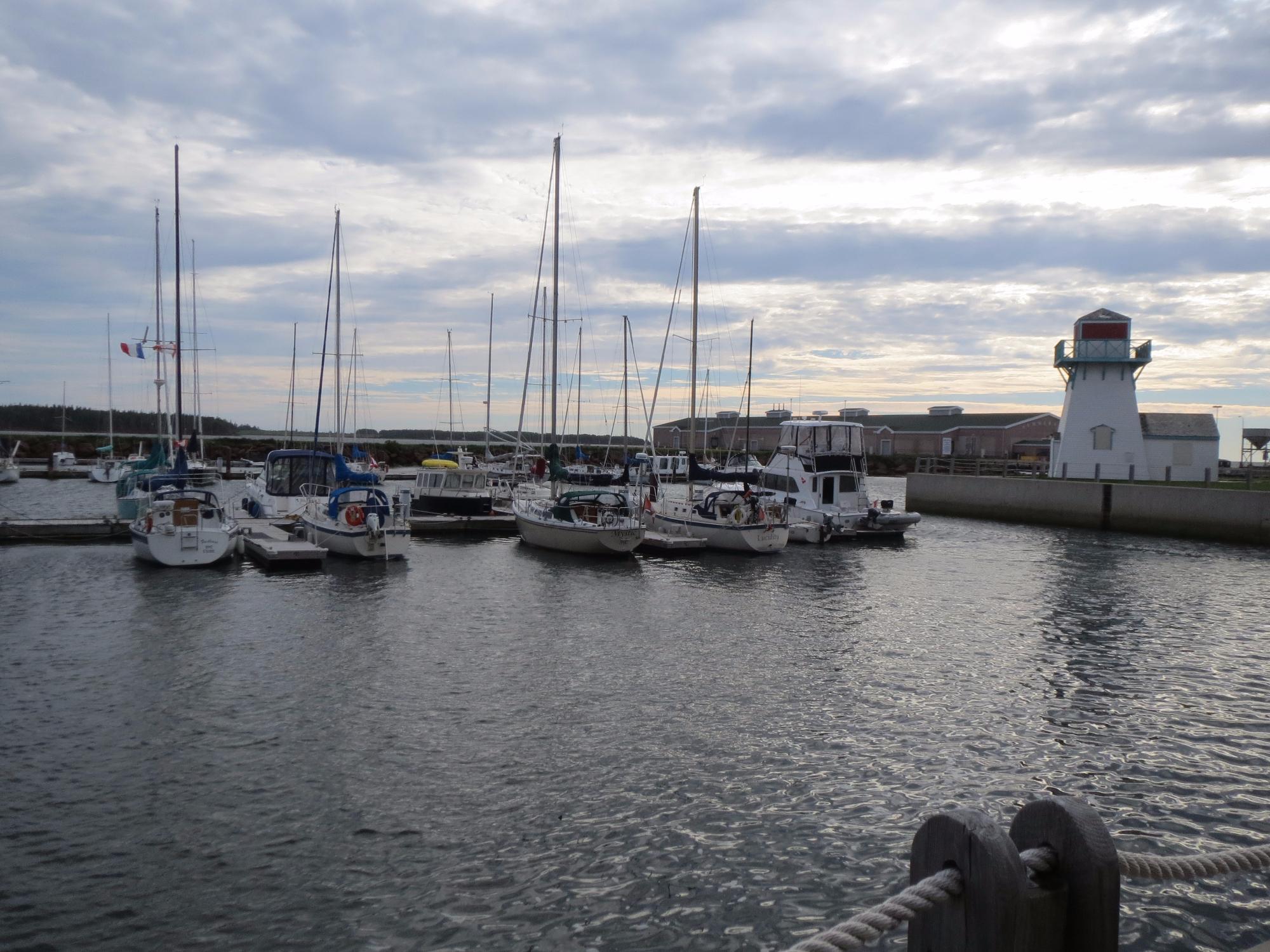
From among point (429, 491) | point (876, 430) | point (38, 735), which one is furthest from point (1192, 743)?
point (876, 430)

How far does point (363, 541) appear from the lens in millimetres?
28594

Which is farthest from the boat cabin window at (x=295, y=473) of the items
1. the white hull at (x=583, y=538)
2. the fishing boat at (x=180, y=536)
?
the white hull at (x=583, y=538)

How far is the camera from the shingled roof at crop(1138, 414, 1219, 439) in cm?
5328

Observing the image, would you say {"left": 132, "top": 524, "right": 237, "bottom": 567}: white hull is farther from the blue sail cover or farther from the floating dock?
the blue sail cover

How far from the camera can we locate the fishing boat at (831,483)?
128ft

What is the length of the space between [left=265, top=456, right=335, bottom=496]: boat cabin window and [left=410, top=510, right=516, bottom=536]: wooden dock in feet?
13.0

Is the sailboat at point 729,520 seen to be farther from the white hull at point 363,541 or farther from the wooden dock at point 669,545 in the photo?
the white hull at point 363,541

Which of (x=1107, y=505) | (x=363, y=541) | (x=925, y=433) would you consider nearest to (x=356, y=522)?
(x=363, y=541)

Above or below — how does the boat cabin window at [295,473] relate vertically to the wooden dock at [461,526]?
above

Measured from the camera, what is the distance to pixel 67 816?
360 inches

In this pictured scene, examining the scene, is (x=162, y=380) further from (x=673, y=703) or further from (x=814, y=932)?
(x=814, y=932)

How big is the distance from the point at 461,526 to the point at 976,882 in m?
35.3

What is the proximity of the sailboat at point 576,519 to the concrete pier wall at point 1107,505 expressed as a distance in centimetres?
2478

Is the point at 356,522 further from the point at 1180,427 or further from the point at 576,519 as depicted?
the point at 1180,427
